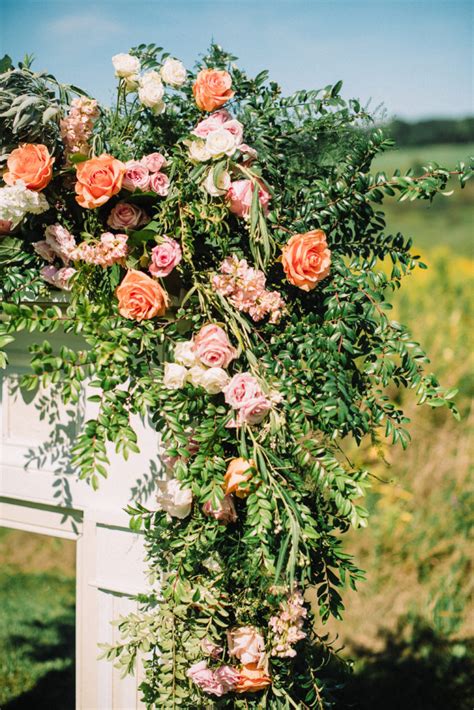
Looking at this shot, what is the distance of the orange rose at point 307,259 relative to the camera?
1324mm

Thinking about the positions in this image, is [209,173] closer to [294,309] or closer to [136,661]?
[294,309]

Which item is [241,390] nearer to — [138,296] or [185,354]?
[185,354]

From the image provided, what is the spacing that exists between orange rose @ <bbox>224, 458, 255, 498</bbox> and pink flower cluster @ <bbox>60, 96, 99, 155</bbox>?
73 centimetres

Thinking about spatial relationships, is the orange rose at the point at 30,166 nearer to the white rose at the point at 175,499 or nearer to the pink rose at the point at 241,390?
the pink rose at the point at 241,390

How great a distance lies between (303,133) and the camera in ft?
5.02

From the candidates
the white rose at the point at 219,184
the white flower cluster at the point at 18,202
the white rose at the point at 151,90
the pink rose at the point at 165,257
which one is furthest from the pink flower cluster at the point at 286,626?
the white rose at the point at 151,90

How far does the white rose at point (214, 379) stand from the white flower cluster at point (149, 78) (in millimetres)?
598

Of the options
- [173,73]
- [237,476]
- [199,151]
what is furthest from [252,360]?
[173,73]

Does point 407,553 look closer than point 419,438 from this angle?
Yes

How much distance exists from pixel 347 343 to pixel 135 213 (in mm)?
514

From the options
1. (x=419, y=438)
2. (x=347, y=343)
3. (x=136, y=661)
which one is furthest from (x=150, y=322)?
(x=419, y=438)

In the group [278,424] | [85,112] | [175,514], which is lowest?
[175,514]

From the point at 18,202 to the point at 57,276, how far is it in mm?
173

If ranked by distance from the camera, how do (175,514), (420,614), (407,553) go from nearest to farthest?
(175,514) < (420,614) < (407,553)
